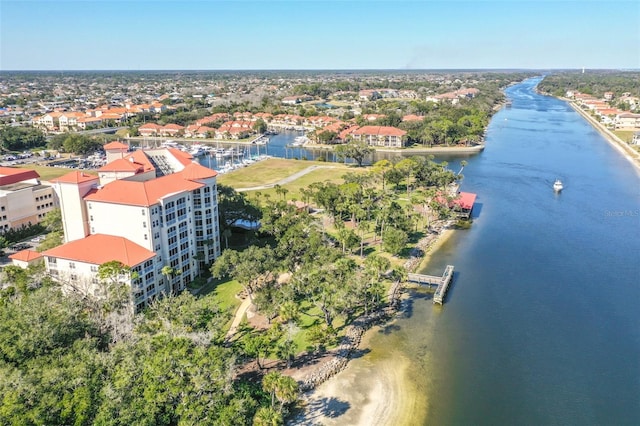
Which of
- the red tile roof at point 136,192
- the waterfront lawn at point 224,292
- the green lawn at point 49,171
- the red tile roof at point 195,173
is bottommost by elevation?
the waterfront lawn at point 224,292

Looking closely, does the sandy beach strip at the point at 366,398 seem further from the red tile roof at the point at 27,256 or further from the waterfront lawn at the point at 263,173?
the waterfront lawn at the point at 263,173

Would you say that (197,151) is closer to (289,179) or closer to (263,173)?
(263,173)

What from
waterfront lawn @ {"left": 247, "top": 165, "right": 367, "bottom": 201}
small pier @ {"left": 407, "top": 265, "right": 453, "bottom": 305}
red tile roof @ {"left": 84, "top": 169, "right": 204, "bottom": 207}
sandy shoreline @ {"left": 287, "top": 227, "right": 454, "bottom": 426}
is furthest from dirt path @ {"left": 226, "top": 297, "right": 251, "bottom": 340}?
waterfront lawn @ {"left": 247, "top": 165, "right": 367, "bottom": 201}

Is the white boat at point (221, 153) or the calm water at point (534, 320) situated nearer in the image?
the calm water at point (534, 320)

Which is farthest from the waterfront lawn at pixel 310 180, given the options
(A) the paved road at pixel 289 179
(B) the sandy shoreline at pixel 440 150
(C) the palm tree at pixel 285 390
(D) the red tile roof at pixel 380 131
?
(C) the palm tree at pixel 285 390

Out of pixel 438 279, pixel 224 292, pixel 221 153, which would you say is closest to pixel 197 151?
pixel 221 153

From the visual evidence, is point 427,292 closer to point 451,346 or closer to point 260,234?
point 451,346

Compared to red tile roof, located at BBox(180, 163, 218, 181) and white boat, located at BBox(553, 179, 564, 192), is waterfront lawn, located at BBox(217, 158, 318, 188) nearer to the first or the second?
red tile roof, located at BBox(180, 163, 218, 181)
